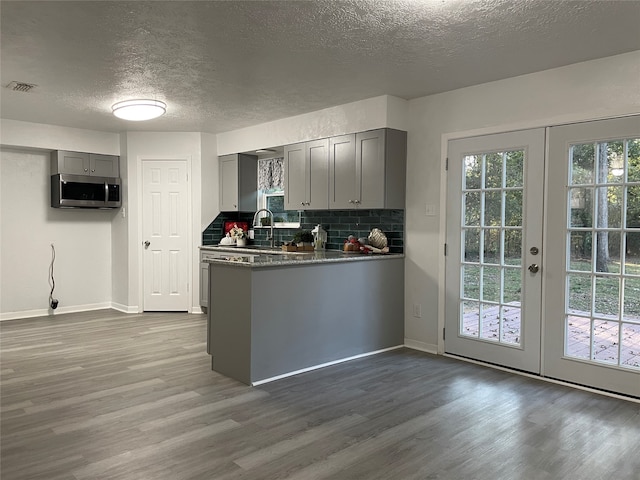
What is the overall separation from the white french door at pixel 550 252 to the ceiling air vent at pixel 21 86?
3.65 m

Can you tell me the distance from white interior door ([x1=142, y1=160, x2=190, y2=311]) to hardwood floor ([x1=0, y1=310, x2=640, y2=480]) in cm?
204

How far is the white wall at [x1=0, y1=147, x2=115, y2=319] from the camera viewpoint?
5977 millimetres

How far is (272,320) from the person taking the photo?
12.0ft

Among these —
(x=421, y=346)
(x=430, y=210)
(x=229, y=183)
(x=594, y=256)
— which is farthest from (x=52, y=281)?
(x=594, y=256)

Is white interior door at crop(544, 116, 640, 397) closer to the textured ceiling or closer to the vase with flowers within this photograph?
the textured ceiling

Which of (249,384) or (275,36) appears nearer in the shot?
(275,36)

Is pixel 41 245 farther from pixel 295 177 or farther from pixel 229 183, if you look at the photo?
pixel 295 177

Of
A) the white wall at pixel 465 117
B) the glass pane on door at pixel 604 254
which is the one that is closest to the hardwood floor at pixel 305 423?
the glass pane on door at pixel 604 254

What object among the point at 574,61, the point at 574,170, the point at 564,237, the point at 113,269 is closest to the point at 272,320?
the point at 564,237

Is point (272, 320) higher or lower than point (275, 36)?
lower

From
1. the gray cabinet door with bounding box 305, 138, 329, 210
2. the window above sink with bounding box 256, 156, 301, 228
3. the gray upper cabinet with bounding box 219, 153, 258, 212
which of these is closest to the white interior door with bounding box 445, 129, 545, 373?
the gray cabinet door with bounding box 305, 138, 329, 210

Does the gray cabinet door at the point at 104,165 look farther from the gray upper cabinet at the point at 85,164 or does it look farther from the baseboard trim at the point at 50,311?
the baseboard trim at the point at 50,311

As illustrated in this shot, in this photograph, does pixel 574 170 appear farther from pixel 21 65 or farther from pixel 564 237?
pixel 21 65

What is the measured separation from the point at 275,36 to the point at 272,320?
1951 mm
